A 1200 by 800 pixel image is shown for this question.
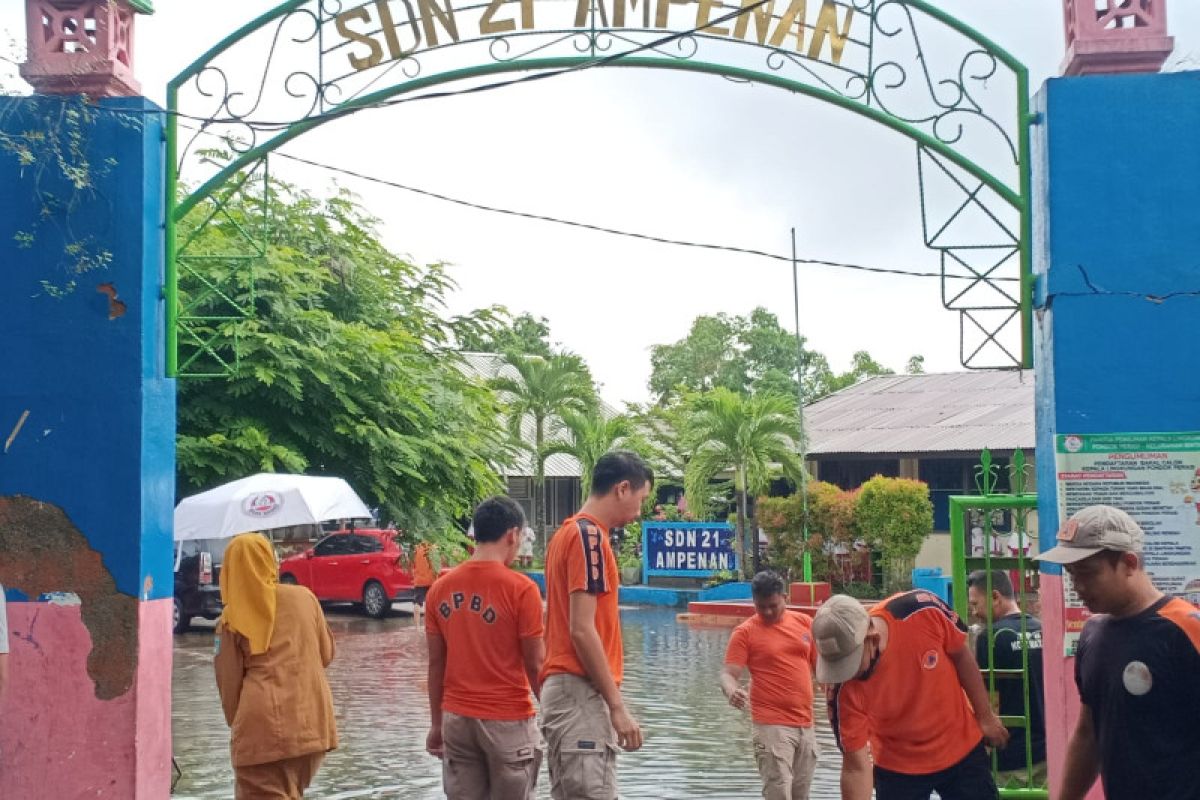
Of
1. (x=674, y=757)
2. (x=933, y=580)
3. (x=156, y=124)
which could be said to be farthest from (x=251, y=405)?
(x=933, y=580)

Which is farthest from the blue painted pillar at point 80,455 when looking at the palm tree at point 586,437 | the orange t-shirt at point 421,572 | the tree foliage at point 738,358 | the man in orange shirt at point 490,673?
the tree foliage at point 738,358

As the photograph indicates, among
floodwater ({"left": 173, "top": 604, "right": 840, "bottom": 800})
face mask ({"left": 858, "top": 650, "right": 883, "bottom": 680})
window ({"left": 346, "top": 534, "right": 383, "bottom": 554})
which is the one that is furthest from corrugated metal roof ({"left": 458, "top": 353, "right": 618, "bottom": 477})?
face mask ({"left": 858, "top": 650, "right": 883, "bottom": 680})

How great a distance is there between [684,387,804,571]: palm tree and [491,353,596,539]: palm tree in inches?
239

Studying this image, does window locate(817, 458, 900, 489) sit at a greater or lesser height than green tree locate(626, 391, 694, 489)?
lesser

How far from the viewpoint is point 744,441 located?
28969 millimetres

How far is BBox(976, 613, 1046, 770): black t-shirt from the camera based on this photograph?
8.16 meters

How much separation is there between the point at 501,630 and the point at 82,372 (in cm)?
324

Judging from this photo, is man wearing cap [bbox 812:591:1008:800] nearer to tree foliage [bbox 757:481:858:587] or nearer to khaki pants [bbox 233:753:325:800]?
khaki pants [bbox 233:753:325:800]

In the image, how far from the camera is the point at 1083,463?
24.0 ft

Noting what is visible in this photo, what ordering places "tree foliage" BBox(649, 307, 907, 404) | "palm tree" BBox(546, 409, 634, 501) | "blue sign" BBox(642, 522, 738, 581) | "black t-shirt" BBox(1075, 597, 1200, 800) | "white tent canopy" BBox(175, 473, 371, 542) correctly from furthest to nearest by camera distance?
"tree foliage" BBox(649, 307, 907, 404) < "palm tree" BBox(546, 409, 634, 501) < "blue sign" BBox(642, 522, 738, 581) < "white tent canopy" BBox(175, 473, 371, 542) < "black t-shirt" BBox(1075, 597, 1200, 800)

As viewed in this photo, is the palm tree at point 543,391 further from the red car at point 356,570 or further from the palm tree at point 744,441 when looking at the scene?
the red car at point 356,570

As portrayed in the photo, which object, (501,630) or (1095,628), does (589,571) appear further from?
(1095,628)

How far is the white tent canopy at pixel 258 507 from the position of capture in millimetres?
11383

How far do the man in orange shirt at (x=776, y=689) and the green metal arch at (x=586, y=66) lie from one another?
6.77ft
